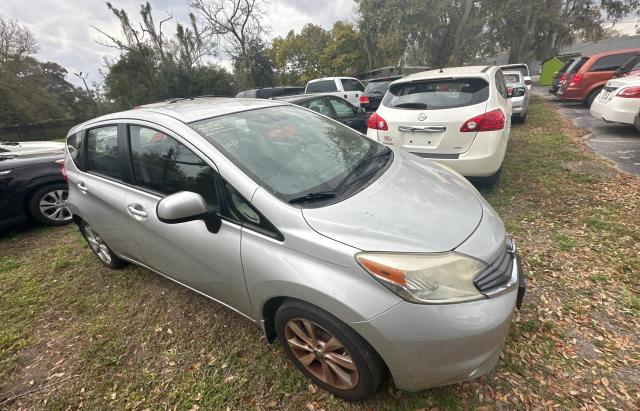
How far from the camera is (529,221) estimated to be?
3.38 metres

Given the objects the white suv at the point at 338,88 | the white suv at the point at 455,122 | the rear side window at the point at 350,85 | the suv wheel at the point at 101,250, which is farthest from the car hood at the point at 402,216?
the rear side window at the point at 350,85

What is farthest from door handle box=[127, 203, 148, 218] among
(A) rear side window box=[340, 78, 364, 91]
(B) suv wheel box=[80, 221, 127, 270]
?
(A) rear side window box=[340, 78, 364, 91]

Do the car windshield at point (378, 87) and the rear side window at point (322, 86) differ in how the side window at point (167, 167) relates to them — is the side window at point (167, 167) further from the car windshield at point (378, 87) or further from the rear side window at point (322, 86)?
the rear side window at point (322, 86)

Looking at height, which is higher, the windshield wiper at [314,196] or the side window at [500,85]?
the side window at [500,85]

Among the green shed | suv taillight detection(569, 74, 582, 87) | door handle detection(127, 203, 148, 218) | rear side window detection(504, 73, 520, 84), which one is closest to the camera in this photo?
door handle detection(127, 203, 148, 218)

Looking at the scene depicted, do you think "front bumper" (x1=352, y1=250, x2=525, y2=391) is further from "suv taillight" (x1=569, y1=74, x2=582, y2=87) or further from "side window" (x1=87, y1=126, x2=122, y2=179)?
"suv taillight" (x1=569, y1=74, x2=582, y2=87)

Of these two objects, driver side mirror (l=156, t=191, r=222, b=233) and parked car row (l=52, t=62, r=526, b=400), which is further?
driver side mirror (l=156, t=191, r=222, b=233)

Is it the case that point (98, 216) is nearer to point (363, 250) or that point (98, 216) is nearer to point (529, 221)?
point (363, 250)

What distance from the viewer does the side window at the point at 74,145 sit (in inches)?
115

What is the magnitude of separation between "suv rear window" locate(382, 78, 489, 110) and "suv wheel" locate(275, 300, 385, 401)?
3092mm

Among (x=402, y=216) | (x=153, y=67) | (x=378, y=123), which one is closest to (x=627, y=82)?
(x=378, y=123)

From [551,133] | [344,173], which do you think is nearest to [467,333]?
[344,173]

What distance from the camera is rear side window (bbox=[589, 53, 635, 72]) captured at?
8711mm

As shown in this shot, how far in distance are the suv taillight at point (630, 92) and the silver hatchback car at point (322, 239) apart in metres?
5.74
